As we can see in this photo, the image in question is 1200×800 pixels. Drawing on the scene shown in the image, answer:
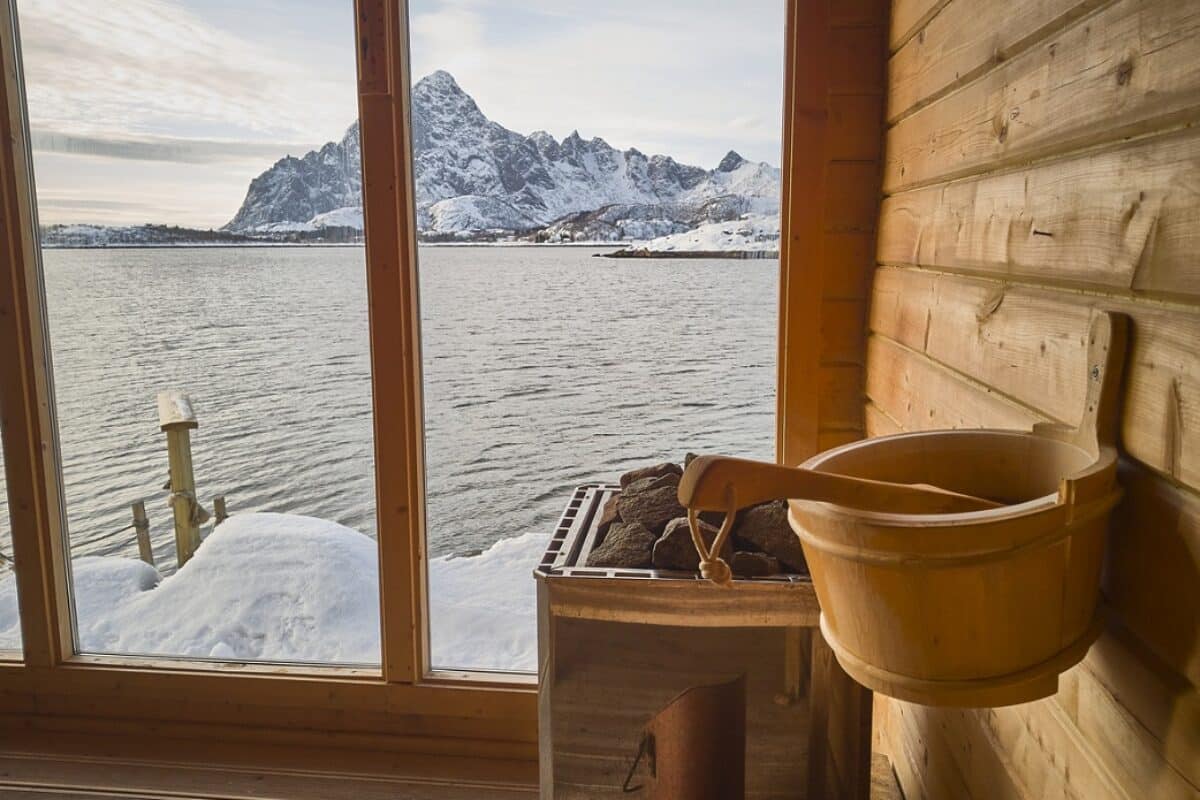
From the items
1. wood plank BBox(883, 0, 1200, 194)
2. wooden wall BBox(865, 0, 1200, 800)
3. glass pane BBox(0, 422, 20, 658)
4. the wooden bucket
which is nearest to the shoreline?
wooden wall BBox(865, 0, 1200, 800)

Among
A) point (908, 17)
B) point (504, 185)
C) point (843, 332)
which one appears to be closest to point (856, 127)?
point (908, 17)

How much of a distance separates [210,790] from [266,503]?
66 centimetres

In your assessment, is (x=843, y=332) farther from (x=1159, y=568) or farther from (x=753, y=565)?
(x=1159, y=568)

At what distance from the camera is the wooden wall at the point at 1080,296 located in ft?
2.36

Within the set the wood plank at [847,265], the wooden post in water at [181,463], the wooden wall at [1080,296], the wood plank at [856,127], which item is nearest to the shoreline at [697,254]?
the wood plank at [847,265]

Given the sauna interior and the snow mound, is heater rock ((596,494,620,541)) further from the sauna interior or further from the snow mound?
the snow mound

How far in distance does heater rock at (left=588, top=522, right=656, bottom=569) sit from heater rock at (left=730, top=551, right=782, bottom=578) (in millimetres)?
137

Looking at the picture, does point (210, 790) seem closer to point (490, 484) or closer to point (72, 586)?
point (72, 586)

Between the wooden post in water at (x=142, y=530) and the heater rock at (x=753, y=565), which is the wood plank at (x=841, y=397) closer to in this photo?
the heater rock at (x=753, y=565)

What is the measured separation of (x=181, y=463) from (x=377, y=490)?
52cm

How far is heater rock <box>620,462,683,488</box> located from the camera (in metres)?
1.76

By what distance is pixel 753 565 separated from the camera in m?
1.44

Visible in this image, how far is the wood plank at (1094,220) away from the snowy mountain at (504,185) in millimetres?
882

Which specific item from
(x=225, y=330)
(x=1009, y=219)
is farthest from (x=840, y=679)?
(x=225, y=330)
